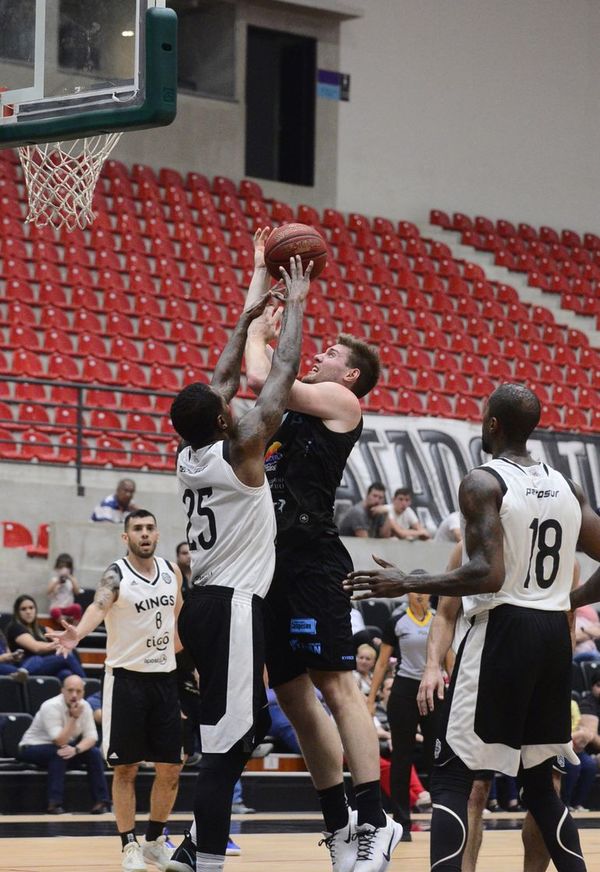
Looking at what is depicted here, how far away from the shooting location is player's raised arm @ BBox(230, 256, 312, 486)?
600cm

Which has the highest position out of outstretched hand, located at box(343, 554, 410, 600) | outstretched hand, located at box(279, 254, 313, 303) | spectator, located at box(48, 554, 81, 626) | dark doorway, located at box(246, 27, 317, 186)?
dark doorway, located at box(246, 27, 317, 186)

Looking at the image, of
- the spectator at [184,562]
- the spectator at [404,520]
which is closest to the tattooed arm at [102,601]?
the spectator at [184,562]

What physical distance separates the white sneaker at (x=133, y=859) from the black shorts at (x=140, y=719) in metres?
0.59

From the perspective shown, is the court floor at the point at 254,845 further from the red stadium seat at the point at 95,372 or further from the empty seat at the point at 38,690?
the red stadium seat at the point at 95,372

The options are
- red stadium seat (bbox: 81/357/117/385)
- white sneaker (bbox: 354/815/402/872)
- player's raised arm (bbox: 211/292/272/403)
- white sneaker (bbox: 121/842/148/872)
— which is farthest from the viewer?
red stadium seat (bbox: 81/357/117/385)

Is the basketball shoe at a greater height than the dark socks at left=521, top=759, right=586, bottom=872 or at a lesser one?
lesser

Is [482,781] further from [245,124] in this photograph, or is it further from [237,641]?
[245,124]

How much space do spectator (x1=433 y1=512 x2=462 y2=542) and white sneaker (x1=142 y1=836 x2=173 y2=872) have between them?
26.8 ft

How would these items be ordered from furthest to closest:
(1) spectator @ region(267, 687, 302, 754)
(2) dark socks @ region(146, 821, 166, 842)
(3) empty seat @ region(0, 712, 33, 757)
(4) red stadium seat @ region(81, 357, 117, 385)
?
(4) red stadium seat @ region(81, 357, 117, 385), (1) spectator @ region(267, 687, 302, 754), (3) empty seat @ region(0, 712, 33, 757), (2) dark socks @ region(146, 821, 166, 842)

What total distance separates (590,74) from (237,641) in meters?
24.0

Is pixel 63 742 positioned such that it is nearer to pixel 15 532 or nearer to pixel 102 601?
pixel 102 601

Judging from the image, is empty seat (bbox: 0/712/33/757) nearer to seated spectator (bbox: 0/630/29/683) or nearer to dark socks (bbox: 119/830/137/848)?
seated spectator (bbox: 0/630/29/683)

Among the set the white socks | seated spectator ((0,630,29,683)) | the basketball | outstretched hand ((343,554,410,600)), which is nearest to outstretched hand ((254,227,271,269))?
the basketball

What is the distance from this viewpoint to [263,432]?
6.00 metres
